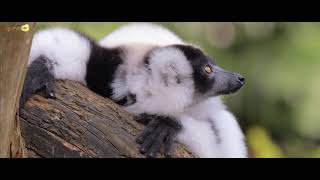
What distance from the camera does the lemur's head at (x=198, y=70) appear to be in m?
3.28

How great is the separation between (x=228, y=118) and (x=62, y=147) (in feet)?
3.36

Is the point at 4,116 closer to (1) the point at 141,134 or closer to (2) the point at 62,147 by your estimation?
(2) the point at 62,147

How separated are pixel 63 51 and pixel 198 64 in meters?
0.62

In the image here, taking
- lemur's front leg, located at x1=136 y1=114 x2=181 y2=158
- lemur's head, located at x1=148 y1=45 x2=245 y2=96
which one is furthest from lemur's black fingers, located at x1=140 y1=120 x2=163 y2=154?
lemur's head, located at x1=148 y1=45 x2=245 y2=96

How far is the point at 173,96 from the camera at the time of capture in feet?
10.7

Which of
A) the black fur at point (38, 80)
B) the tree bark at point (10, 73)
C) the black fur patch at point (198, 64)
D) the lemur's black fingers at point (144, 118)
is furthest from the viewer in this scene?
the black fur patch at point (198, 64)

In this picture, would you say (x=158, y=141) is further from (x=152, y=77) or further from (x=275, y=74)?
(x=275, y=74)

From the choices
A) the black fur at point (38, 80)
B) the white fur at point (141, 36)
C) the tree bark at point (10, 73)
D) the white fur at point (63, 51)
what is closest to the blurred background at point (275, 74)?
the white fur at point (141, 36)

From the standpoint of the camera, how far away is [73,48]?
3.30 metres

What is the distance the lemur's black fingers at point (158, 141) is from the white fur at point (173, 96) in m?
0.10

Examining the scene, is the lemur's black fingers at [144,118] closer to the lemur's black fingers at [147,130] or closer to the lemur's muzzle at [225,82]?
the lemur's black fingers at [147,130]

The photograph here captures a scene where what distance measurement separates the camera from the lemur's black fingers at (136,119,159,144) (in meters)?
2.94

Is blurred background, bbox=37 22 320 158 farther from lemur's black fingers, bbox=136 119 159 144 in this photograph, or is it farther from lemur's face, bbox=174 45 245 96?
lemur's black fingers, bbox=136 119 159 144

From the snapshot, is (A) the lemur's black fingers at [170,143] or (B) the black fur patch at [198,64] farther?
(B) the black fur patch at [198,64]
